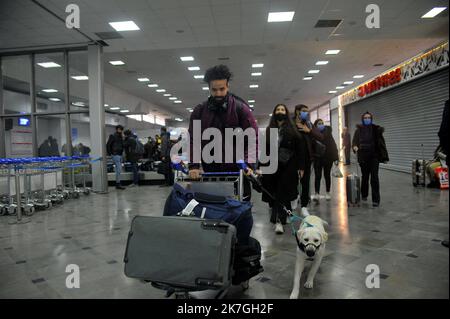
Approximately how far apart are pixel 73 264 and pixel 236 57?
9.60m

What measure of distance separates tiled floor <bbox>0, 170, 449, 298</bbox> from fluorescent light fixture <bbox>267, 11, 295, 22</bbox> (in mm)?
4205

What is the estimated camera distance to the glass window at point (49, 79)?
10098 mm

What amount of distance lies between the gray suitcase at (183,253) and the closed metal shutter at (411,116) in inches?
333

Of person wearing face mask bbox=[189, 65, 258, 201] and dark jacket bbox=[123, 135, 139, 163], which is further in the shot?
dark jacket bbox=[123, 135, 139, 163]

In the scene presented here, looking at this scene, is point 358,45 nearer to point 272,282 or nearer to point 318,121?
point 318,121

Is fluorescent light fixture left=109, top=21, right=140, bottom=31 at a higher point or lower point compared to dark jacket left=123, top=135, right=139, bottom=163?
higher

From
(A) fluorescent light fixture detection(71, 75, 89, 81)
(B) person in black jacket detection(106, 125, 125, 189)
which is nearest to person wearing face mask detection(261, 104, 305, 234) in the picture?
(B) person in black jacket detection(106, 125, 125, 189)

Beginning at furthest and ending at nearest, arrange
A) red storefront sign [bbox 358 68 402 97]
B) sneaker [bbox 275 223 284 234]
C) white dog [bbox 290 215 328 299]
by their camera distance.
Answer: red storefront sign [bbox 358 68 402 97] → sneaker [bbox 275 223 284 234] → white dog [bbox 290 215 328 299]

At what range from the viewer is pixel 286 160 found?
3969mm

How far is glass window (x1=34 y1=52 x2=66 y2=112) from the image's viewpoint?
33.1ft

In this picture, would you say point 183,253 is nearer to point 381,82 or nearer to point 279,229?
point 279,229

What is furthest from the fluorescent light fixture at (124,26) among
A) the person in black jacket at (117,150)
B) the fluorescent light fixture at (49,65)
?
the fluorescent light fixture at (49,65)

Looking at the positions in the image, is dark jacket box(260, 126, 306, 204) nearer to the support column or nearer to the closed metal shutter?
the closed metal shutter

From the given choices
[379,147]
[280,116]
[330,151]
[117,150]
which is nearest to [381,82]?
Result: [330,151]
